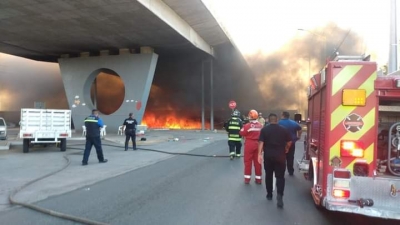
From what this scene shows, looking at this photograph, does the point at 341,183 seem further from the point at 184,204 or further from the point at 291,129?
the point at 291,129

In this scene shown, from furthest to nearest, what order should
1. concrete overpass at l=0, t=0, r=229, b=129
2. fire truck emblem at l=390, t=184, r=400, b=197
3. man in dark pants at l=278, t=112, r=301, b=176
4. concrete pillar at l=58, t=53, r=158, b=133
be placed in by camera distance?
concrete pillar at l=58, t=53, r=158, b=133 → concrete overpass at l=0, t=0, r=229, b=129 → man in dark pants at l=278, t=112, r=301, b=176 → fire truck emblem at l=390, t=184, r=400, b=197

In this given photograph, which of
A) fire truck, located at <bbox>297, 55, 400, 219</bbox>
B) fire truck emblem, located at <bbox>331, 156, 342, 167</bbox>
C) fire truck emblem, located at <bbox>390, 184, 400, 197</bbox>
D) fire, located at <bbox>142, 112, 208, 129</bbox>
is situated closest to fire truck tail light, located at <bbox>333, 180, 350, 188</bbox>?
fire truck, located at <bbox>297, 55, 400, 219</bbox>

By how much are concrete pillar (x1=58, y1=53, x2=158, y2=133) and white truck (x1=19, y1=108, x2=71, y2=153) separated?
1274 cm

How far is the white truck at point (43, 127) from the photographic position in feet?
42.5

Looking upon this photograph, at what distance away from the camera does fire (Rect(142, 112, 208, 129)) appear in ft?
129

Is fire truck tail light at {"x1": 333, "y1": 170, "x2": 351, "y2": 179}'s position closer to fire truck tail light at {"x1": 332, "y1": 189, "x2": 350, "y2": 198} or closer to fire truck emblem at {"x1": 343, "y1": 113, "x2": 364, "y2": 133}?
fire truck tail light at {"x1": 332, "y1": 189, "x2": 350, "y2": 198}

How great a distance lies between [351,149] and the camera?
396 cm

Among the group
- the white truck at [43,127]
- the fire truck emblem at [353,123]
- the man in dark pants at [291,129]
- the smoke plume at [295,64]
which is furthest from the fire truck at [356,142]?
the smoke plume at [295,64]

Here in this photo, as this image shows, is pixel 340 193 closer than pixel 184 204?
Yes

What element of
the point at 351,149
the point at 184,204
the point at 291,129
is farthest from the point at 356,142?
the point at 291,129

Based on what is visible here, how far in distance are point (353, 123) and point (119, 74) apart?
24840 mm

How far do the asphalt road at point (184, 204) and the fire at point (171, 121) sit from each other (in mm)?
31268

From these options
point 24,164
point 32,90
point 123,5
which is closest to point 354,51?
point 123,5

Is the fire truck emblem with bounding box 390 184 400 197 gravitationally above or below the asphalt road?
above
